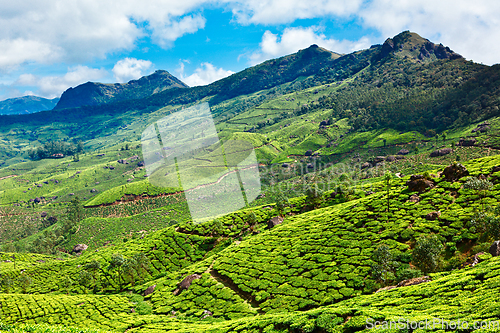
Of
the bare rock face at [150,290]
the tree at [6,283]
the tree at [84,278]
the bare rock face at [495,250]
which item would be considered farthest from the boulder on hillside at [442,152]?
the tree at [6,283]

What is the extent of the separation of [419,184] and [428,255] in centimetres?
2810

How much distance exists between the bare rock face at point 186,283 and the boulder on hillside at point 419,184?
1975 inches

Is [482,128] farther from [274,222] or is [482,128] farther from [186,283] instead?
[186,283]

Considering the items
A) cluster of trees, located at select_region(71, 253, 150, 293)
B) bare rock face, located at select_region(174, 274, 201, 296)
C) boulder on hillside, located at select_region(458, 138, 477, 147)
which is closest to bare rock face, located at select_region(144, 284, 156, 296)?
bare rock face, located at select_region(174, 274, 201, 296)

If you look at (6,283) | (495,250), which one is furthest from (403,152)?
(6,283)

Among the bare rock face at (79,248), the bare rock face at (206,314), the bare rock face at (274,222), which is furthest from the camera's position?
the bare rock face at (79,248)

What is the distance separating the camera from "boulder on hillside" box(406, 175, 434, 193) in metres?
52.5

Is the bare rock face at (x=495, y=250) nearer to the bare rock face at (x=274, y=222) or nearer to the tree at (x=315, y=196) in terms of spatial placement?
the bare rock face at (x=274, y=222)

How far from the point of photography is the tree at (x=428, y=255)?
30703 mm

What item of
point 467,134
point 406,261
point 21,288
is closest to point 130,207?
point 21,288

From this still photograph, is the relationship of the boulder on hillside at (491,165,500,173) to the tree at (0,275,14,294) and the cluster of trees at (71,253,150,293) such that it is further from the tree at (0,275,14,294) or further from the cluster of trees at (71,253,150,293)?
the tree at (0,275,14,294)

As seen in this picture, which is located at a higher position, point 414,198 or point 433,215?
point 414,198

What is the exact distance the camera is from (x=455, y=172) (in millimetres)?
51156

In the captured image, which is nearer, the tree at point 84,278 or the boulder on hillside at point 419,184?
the boulder on hillside at point 419,184
